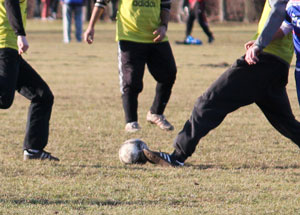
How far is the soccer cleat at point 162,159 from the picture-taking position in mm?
6867

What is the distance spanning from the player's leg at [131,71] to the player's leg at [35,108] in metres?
1.95

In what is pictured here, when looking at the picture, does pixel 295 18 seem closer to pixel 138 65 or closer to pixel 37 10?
pixel 138 65

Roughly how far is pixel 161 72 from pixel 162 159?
242cm

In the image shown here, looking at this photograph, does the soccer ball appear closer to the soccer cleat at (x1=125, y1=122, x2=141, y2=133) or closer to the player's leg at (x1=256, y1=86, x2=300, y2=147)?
the player's leg at (x1=256, y1=86, x2=300, y2=147)

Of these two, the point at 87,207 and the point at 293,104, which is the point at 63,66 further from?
the point at 87,207

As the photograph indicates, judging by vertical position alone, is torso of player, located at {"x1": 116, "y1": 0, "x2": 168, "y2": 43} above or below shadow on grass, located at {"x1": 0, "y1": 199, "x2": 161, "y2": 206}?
below

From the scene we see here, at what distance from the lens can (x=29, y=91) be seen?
23.1 ft

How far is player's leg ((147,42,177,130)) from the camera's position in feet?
29.6

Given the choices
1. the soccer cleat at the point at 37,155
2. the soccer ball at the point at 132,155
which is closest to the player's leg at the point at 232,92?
the soccer ball at the point at 132,155

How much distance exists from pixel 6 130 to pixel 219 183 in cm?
377

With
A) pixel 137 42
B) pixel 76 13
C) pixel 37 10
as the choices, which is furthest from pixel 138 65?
pixel 37 10

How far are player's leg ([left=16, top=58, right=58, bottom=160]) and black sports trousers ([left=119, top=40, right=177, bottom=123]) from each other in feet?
6.41

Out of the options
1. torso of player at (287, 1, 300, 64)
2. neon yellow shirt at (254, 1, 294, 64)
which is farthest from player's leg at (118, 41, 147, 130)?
torso of player at (287, 1, 300, 64)

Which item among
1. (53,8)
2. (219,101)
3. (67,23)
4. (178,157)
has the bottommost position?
(53,8)
